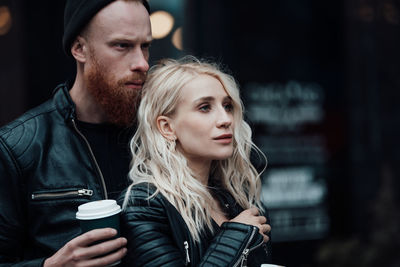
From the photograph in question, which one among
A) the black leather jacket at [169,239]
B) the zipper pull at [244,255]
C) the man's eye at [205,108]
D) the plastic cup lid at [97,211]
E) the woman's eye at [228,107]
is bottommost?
the zipper pull at [244,255]

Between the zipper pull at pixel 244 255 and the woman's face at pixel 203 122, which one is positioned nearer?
the zipper pull at pixel 244 255

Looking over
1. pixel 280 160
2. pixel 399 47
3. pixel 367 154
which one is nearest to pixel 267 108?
pixel 280 160

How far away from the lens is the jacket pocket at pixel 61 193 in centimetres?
241

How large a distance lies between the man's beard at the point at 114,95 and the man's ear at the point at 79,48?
0.11 m

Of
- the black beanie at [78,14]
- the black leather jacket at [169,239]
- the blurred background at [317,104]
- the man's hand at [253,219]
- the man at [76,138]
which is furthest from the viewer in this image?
the blurred background at [317,104]

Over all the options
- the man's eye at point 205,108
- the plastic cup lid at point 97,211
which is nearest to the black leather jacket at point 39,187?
the plastic cup lid at point 97,211

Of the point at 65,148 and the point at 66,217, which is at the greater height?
the point at 65,148

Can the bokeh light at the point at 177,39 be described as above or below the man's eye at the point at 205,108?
above

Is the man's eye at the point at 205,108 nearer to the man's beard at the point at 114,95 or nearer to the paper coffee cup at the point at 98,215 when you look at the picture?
the man's beard at the point at 114,95

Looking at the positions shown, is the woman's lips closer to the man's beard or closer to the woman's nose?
the woman's nose

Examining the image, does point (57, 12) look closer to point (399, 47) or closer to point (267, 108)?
point (267, 108)

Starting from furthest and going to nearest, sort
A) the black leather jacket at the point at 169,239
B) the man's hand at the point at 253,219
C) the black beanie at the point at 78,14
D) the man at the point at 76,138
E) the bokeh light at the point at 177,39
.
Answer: the bokeh light at the point at 177,39, the black beanie at the point at 78,14, the man at the point at 76,138, the man's hand at the point at 253,219, the black leather jacket at the point at 169,239

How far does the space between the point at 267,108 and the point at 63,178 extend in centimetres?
413

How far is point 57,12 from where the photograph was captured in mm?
5230
